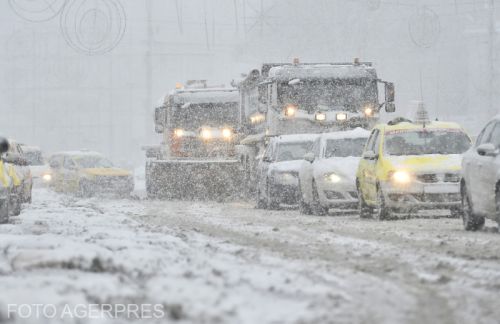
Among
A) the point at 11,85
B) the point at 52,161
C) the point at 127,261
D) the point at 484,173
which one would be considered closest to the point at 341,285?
the point at 127,261

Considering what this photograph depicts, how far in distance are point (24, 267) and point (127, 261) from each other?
3.15 feet

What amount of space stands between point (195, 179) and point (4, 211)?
1450 cm

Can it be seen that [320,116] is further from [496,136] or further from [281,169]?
[496,136]

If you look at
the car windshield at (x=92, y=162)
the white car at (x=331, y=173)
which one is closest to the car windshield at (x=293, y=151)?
the white car at (x=331, y=173)

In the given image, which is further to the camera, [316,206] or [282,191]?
[282,191]

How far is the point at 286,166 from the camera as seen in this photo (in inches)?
923

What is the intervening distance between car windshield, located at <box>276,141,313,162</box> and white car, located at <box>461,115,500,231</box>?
9114 millimetres

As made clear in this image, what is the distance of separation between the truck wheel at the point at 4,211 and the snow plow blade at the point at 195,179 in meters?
13.9

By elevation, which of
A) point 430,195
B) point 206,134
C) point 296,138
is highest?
point 296,138

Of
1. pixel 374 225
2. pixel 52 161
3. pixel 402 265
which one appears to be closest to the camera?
pixel 402 265

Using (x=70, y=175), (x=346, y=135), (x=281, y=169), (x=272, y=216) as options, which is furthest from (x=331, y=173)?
(x=70, y=175)

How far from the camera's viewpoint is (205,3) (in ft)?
263

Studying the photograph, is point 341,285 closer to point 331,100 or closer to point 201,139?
point 331,100

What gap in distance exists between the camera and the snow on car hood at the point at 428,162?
17.1 metres
